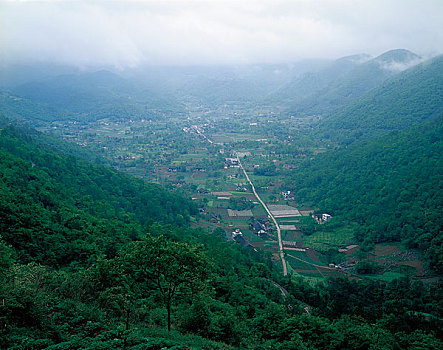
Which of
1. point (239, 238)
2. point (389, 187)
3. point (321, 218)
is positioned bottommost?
point (239, 238)

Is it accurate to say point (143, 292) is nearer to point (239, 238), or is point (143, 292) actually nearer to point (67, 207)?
point (67, 207)

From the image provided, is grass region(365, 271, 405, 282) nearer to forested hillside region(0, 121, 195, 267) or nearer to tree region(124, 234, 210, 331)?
forested hillside region(0, 121, 195, 267)

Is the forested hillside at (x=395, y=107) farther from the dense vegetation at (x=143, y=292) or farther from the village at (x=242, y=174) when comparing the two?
the dense vegetation at (x=143, y=292)

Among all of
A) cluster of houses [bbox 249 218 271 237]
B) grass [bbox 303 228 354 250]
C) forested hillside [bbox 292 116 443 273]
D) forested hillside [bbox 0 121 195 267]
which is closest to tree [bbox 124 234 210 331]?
forested hillside [bbox 0 121 195 267]

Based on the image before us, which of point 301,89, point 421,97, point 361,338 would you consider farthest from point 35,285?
point 301,89

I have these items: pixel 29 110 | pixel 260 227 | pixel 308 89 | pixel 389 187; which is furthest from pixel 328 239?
pixel 308 89

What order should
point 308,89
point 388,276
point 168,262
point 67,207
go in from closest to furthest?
point 168,262 < point 67,207 < point 388,276 < point 308,89
